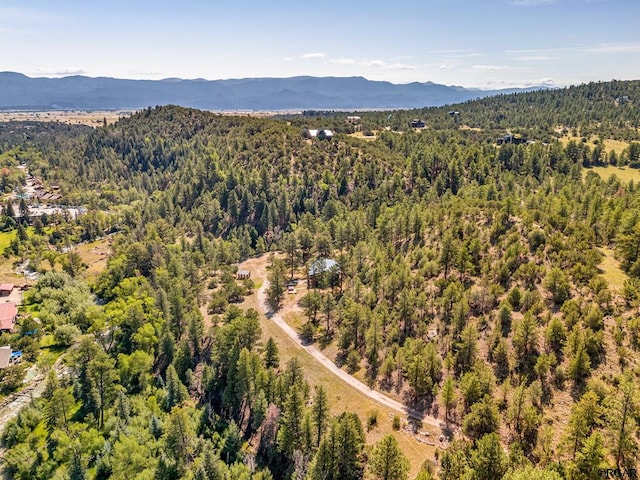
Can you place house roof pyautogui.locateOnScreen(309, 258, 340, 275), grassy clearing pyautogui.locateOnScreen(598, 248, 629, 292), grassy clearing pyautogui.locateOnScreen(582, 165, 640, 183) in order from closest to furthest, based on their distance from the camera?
grassy clearing pyautogui.locateOnScreen(598, 248, 629, 292) < house roof pyautogui.locateOnScreen(309, 258, 340, 275) < grassy clearing pyautogui.locateOnScreen(582, 165, 640, 183)

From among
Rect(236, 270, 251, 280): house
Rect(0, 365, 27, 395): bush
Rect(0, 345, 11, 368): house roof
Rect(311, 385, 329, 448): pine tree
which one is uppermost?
Rect(311, 385, 329, 448): pine tree

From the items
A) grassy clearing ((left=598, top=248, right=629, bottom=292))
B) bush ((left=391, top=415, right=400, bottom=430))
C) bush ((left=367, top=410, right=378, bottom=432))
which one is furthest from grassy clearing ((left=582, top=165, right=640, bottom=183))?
bush ((left=367, top=410, right=378, bottom=432))

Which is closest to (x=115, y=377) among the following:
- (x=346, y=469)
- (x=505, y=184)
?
(x=346, y=469)

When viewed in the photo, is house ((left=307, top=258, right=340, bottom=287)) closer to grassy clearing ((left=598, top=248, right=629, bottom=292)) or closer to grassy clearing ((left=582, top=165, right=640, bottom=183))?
grassy clearing ((left=598, top=248, right=629, bottom=292))

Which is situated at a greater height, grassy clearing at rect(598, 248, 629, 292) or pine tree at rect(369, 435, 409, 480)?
grassy clearing at rect(598, 248, 629, 292)

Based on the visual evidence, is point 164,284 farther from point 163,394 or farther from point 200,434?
point 200,434
